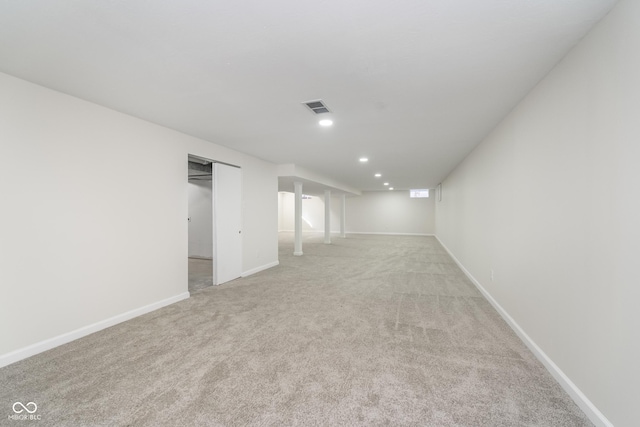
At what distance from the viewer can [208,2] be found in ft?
4.79

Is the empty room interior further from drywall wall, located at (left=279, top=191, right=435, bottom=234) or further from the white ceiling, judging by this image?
drywall wall, located at (left=279, top=191, right=435, bottom=234)

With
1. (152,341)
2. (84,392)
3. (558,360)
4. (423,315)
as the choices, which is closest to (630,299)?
(558,360)

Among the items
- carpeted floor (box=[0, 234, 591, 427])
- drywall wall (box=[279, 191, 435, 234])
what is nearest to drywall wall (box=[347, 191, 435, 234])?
Result: drywall wall (box=[279, 191, 435, 234])

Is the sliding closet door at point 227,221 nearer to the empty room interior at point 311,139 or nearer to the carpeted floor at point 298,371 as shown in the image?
the empty room interior at point 311,139

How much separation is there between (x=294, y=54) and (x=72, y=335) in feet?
10.8

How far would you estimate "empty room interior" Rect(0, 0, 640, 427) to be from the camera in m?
1.55

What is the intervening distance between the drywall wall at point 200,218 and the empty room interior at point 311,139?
3.34 meters

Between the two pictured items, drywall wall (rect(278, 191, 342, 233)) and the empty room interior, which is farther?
drywall wall (rect(278, 191, 342, 233))

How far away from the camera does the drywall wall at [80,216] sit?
2309 millimetres

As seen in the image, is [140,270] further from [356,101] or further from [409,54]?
[409,54]

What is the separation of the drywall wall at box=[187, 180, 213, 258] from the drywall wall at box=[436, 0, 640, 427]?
6.67m

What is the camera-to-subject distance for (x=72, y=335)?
266 centimetres

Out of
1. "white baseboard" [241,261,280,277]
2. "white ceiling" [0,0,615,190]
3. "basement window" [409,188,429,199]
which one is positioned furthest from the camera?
"basement window" [409,188,429,199]

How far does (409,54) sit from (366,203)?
42.8ft
